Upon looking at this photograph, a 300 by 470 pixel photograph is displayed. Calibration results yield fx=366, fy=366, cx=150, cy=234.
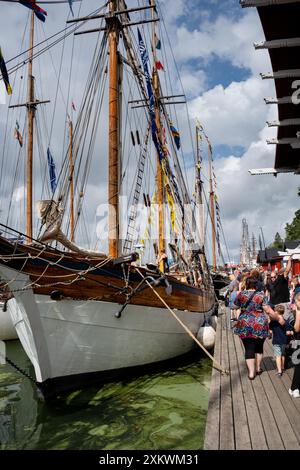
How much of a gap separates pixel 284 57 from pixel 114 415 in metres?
5.83

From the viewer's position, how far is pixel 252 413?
4695 millimetres

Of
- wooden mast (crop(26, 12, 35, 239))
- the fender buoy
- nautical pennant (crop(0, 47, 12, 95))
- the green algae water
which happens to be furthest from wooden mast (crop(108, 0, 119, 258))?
wooden mast (crop(26, 12, 35, 239))

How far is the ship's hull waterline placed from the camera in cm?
647

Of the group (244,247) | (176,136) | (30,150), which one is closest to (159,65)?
(176,136)

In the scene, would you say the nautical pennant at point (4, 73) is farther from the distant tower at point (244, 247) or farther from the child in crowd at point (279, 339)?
the distant tower at point (244, 247)

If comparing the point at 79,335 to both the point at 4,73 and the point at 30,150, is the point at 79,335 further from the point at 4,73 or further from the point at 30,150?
the point at 30,150

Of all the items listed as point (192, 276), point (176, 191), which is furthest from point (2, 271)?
point (176, 191)

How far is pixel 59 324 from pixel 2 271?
1.39 meters

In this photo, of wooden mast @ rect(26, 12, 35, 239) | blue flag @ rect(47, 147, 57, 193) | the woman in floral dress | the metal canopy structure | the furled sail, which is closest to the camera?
the metal canopy structure

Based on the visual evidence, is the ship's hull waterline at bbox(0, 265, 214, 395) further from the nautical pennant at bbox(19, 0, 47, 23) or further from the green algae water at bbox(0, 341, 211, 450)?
the nautical pennant at bbox(19, 0, 47, 23)

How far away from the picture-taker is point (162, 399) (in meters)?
6.84

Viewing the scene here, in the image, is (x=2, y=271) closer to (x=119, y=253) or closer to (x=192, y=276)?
(x=119, y=253)

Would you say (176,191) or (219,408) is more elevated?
(176,191)

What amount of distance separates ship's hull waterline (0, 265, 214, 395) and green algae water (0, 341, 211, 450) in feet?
1.42
